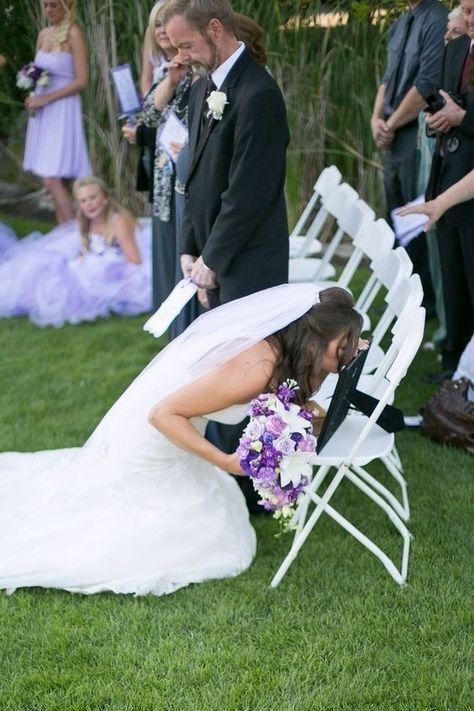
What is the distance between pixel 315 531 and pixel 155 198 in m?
2.51

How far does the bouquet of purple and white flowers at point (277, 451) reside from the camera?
10.1 feet

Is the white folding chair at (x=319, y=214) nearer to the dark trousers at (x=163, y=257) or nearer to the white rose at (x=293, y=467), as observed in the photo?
the dark trousers at (x=163, y=257)

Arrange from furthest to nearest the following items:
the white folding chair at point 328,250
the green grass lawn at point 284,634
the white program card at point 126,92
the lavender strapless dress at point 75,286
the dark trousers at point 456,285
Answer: the lavender strapless dress at point 75,286, the white program card at point 126,92, the white folding chair at point 328,250, the dark trousers at point 456,285, the green grass lawn at point 284,634

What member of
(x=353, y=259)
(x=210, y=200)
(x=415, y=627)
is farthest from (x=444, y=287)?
(x=415, y=627)

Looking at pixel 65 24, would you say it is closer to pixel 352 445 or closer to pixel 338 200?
pixel 338 200

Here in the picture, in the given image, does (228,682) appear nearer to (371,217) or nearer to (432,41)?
(371,217)

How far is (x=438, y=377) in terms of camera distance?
5.64m

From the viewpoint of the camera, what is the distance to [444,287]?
5.46 meters

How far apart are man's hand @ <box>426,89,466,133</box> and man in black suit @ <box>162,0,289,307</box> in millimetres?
1351

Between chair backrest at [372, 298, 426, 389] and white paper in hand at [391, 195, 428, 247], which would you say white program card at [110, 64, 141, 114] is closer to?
white paper in hand at [391, 195, 428, 247]

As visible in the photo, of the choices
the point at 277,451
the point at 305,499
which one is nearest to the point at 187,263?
the point at 305,499

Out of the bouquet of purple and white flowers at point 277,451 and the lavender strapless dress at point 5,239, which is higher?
the bouquet of purple and white flowers at point 277,451

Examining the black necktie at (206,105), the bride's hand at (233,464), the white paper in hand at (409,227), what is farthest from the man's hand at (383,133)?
the bride's hand at (233,464)

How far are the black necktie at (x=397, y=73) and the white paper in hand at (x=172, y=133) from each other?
5.86 feet
